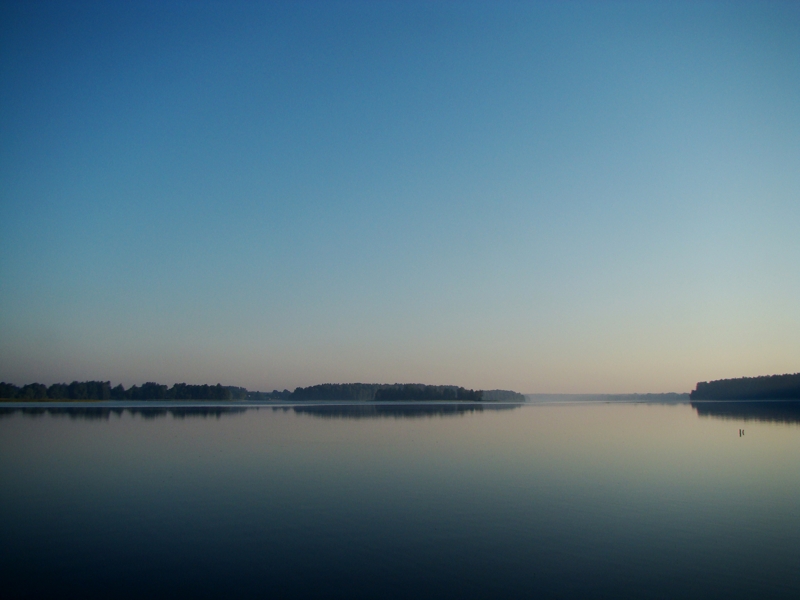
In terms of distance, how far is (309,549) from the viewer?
448 inches

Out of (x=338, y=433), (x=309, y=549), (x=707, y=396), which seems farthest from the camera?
(x=707, y=396)

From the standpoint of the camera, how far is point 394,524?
43.8 feet

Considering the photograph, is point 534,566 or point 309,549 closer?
point 534,566

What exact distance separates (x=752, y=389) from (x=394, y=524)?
167456 millimetres

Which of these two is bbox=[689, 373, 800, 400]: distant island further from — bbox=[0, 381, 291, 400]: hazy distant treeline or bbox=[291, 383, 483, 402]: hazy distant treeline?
bbox=[0, 381, 291, 400]: hazy distant treeline

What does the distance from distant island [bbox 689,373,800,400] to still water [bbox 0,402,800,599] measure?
128 meters

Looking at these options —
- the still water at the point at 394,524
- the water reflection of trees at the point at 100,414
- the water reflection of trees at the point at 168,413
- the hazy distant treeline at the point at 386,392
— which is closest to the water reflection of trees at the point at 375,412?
the water reflection of trees at the point at 168,413

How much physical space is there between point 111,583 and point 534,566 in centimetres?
804

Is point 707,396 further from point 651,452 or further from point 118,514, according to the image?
point 118,514

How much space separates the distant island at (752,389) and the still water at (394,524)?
127977mm

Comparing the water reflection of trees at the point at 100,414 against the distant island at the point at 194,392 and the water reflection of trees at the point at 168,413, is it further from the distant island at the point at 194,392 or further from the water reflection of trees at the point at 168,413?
the distant island at the point at 194,392

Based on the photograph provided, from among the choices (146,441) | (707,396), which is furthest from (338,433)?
(707,396)

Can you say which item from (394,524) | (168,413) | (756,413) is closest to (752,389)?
(756,413)

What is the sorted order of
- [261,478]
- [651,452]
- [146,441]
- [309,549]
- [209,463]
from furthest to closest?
[146,441] < [651,452] < [209,463] < [261,478] < [309,549]
